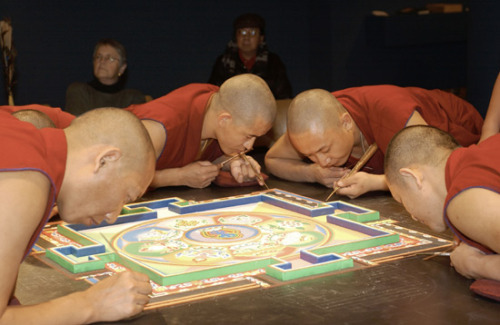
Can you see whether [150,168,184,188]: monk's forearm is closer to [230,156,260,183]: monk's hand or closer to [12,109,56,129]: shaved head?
[230,156,260,183]: monk's hand

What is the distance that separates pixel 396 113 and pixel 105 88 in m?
2.78

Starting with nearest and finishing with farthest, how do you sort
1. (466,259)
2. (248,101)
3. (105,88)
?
(466,259), (248,101), (105,88)

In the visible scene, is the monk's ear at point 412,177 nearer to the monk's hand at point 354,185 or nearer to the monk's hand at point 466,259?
the monk's hand at point 466,259

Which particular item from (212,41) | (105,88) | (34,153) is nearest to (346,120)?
(34,153)

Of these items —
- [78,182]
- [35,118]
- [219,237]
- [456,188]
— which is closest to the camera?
[78,182]

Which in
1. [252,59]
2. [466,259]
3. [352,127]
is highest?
[252,59]

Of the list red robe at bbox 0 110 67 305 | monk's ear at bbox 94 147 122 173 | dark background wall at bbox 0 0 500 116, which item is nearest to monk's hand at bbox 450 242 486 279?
monk's ear at bbox 94 147 122 173

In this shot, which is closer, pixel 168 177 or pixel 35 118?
pixel 35 118

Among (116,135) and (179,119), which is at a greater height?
(116,135)

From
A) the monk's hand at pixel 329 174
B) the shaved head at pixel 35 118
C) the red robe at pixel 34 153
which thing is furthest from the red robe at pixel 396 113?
the red robe at pixel 34 153

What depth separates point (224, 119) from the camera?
11.8 ft

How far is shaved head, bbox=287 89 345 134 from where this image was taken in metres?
3.41

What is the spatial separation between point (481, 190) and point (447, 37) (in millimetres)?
6862

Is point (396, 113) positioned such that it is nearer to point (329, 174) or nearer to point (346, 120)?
point (346, 120)
